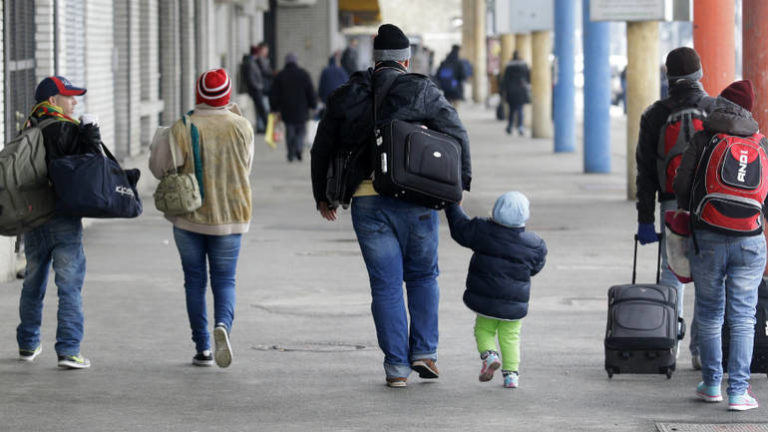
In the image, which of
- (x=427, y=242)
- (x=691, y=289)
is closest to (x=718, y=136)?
(x=427, y=242)

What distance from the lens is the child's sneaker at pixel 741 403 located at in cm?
730

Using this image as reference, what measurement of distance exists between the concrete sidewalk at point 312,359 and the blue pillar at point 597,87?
681 cm

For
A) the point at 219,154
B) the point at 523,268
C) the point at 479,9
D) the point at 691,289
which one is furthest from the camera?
the point at 479,9

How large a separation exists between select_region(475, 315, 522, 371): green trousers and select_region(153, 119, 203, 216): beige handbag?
1.53 m

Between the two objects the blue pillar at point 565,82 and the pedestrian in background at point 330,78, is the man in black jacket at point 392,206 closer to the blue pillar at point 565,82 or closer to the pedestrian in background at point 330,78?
the blue pillar at point 565,82

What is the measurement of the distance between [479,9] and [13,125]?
4734 cm

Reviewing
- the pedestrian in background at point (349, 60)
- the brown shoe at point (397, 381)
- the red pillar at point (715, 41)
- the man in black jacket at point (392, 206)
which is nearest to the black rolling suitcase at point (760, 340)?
the man in black jacket at point (392, 206)

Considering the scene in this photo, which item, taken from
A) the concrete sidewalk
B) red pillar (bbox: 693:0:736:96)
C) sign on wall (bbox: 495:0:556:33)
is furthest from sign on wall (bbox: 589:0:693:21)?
sign on wall (bbox: 495:0:556:33)

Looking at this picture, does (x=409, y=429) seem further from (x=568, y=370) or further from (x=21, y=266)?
(x=21, y=266)

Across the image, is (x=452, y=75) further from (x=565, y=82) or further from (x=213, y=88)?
(x=213, y=88)

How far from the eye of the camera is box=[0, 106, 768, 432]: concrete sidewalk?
7180mm

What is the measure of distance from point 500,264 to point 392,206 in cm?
57

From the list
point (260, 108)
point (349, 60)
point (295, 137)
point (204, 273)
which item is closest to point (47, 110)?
point (204, 273)

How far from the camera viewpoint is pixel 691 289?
11.5 metres
